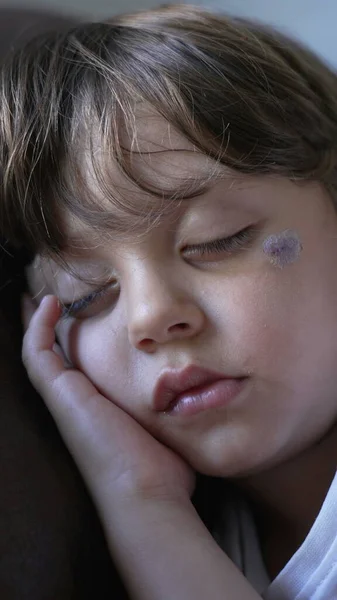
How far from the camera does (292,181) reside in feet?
2.55

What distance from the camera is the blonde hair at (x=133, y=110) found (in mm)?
753

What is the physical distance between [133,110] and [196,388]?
0.31 metres

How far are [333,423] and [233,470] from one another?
0.15m

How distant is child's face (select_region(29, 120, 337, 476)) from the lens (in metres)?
0.72

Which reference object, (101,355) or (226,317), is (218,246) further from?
(101,355)

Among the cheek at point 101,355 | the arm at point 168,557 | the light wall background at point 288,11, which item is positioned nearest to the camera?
the arm at point 168,557

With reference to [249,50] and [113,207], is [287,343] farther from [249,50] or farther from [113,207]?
[249,50]

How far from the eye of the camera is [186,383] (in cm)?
73

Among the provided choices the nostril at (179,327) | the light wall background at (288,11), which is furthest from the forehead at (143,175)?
the light wall background at (288,11)

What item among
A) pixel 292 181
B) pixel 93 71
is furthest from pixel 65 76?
pixel 292 181

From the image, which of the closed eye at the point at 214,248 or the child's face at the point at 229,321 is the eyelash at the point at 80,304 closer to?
the child's face at the point at 229,321

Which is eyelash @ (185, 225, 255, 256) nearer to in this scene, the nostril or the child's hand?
the nostril

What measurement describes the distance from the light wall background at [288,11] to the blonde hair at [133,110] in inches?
24.8

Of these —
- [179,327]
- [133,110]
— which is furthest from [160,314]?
[133,110]
